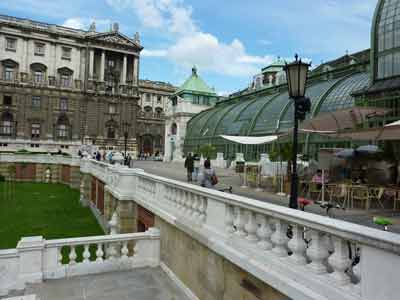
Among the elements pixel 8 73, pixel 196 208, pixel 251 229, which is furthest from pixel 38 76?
pixel 251 229

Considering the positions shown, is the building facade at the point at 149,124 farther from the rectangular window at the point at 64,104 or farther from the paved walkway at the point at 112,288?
the paved walkway at the point at 112,288

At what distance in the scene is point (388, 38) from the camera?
17719 mm

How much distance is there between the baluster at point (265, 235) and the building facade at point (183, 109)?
132 ft

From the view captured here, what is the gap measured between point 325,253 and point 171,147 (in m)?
44.3

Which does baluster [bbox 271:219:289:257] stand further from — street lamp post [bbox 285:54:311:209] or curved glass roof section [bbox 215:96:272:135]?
curved glass roof section [bbox 215:96:272:135]

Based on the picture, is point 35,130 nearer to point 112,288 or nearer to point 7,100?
point 7,100

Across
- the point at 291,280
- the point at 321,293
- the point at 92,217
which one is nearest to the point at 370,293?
the point at 321,293

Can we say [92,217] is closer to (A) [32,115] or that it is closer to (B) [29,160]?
(B) [29,160]

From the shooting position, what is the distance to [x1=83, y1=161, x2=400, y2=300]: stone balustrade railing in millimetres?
2729

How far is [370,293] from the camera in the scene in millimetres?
2752

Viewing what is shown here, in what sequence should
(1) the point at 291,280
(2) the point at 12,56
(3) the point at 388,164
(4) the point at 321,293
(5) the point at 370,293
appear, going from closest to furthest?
(5) the point at 370,293, (4) the point at 321,293, (1) the point at 291,280, (3) the point at 388,164, (2) the point at 12,56

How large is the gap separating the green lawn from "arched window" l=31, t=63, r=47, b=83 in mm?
38092

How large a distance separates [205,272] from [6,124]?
65.2 metres

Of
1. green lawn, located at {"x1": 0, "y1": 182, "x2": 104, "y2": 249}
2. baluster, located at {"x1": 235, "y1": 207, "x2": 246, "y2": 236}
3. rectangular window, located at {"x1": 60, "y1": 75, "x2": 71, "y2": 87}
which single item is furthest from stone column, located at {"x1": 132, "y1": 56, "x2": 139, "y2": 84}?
baluster, located at {"x1": 235, "y1": 207, "x2": 246, "y2": 236}
